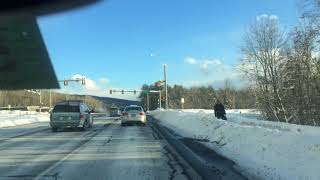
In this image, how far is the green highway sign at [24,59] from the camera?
11547 millimetres

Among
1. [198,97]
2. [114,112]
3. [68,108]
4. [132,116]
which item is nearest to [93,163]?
[68,108]

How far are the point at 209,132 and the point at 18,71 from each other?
51.7 ft

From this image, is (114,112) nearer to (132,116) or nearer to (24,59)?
(132,116)

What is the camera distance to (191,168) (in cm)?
1402

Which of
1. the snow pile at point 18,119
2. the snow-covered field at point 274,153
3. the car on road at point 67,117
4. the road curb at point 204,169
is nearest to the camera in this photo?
the snow-covered field at point 274,153

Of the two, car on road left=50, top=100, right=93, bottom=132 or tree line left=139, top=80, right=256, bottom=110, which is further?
tree line left=139, top=80, right=256, bottom=110

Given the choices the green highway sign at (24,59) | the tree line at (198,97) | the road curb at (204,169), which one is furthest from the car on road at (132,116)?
the tree line at (198,97)

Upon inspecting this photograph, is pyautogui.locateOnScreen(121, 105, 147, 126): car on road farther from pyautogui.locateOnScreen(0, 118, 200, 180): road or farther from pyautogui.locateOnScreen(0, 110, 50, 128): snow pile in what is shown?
pyautogui.locateOnScreen(0, 118, 200, 180): road

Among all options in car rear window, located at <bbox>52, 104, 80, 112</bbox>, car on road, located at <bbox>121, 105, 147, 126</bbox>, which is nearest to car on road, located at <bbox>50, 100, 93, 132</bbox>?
car rear window, located at <bbox>52, 104, 80, 112</bbox>

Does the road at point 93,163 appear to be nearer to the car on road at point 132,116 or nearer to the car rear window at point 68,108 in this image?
the car rear window at point 68,108

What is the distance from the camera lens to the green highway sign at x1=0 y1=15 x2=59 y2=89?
11.5 metres

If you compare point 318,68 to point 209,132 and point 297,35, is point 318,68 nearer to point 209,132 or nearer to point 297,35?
point 297,35

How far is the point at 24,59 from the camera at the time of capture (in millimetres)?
12211

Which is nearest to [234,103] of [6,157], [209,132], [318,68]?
[318,68]
